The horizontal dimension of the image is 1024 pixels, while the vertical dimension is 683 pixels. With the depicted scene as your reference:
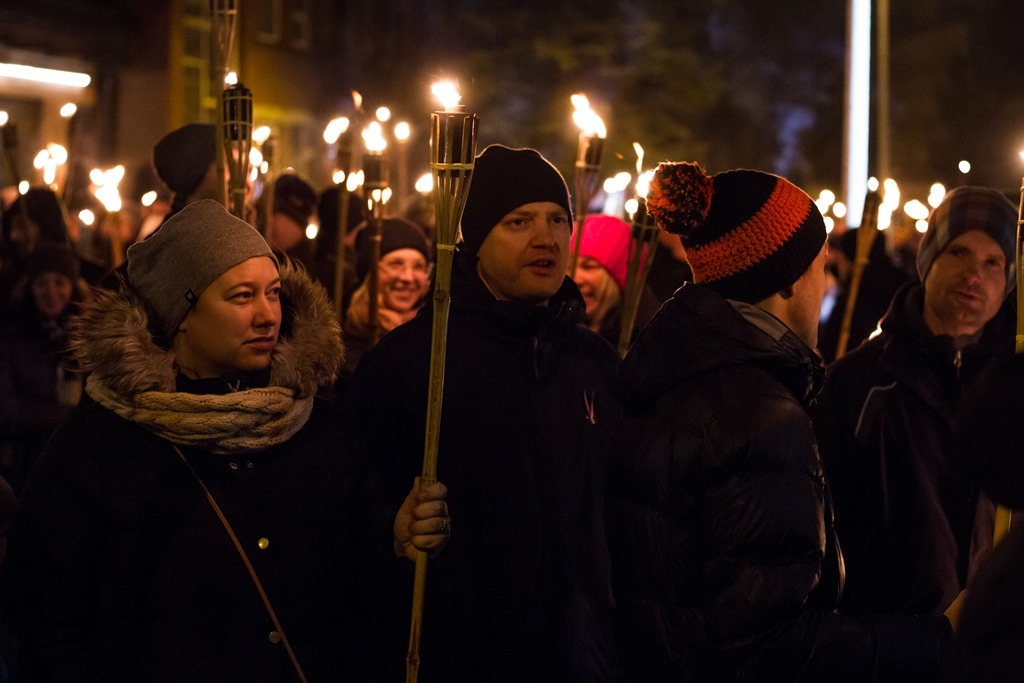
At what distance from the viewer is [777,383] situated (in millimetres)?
2838

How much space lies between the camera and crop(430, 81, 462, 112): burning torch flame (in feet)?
10.7

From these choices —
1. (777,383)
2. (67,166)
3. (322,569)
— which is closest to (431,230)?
(67,166)

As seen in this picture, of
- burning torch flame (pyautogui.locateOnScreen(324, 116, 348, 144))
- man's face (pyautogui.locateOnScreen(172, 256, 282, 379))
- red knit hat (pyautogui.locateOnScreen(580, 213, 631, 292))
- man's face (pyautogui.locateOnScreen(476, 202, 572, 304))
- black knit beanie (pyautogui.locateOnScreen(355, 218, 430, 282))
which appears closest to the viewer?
man's face (pyautogui.locateOnScreen(172, 256, 282, 379))

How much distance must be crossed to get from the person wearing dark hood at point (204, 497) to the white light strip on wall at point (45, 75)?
17638 millimetres

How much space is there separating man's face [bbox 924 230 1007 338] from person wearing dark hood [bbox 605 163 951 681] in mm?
1644

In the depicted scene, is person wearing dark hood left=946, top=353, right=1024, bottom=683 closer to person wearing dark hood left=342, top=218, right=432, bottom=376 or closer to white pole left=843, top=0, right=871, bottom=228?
person wearing dark hood left=342, top=218, right=432, bottom=376

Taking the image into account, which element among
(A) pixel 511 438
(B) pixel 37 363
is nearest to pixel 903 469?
(A) pixel 511 438

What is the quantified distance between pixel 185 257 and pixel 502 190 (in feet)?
3.69

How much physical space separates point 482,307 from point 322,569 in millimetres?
1063

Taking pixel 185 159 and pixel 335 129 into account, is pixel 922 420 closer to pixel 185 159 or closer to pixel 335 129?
pixel 185 159

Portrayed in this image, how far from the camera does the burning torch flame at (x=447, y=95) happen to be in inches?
129

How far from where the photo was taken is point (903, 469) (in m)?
4.11

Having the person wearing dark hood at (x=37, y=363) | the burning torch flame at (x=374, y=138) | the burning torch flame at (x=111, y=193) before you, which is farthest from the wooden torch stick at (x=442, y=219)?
the burning torch flame at (x=111, y=193)

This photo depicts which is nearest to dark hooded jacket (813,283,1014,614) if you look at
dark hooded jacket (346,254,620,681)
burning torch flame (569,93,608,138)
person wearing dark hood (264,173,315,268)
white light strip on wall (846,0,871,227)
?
dark hooded jacket (346,254,620,681)
